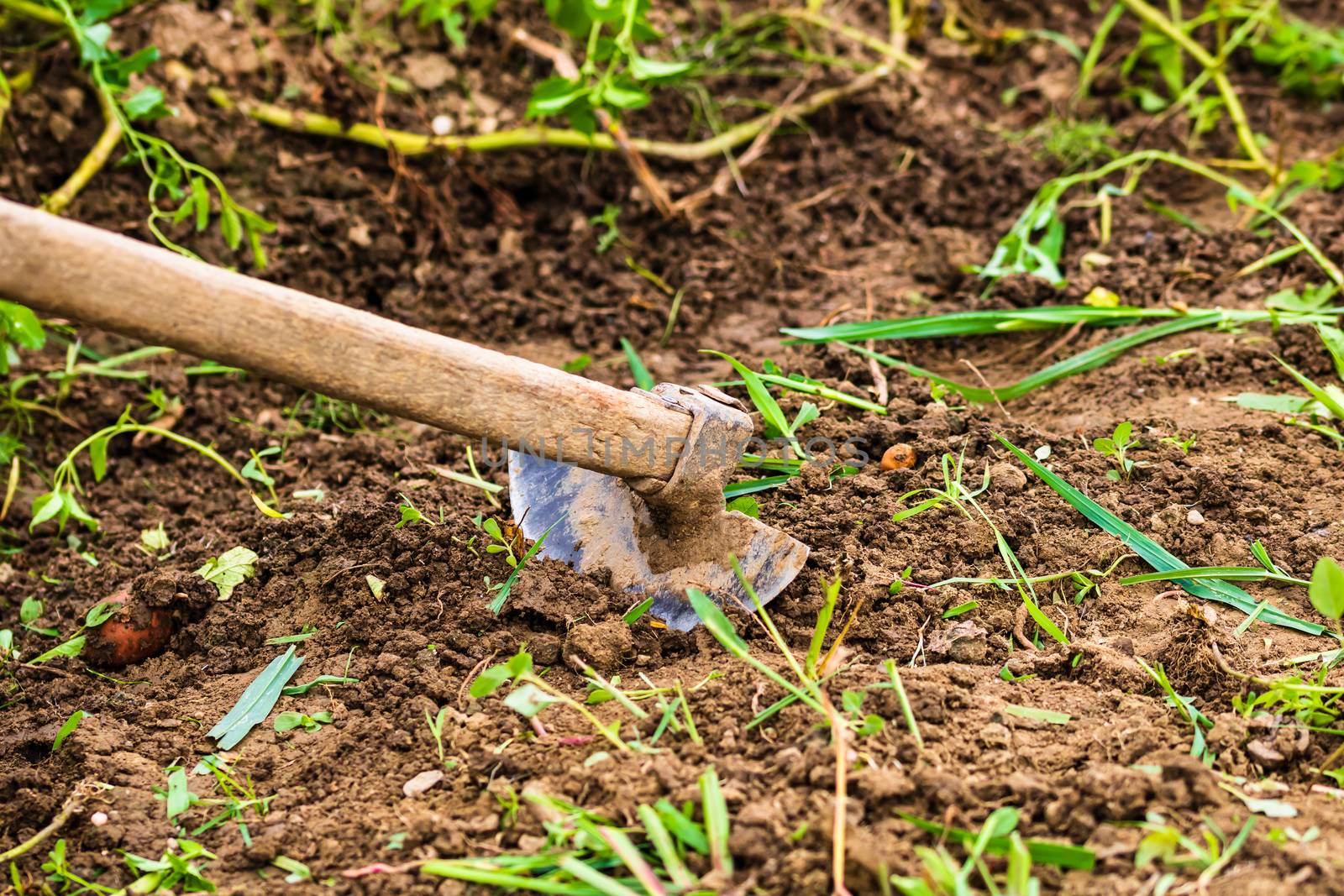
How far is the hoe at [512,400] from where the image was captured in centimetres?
147

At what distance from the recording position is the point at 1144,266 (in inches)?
120

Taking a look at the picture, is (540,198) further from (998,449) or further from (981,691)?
(981,691)

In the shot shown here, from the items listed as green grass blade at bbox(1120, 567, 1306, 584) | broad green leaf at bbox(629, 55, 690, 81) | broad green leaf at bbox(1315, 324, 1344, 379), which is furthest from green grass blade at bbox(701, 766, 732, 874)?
broad green leaf at bbox(629, 55, 690, 81)

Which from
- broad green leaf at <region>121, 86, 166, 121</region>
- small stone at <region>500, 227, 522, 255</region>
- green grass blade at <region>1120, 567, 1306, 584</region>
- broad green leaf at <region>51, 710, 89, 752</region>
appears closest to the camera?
broad green leaf at <region>51, 710, 89, 752</region>

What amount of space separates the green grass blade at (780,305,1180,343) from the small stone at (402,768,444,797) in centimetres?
146

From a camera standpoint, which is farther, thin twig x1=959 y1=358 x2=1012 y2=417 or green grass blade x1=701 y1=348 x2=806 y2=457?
thin twig x1=959 y1=358 x2=1012 y2=417

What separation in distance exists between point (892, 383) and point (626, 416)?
1.01 metres

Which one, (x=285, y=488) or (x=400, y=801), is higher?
(x=400, y=801)

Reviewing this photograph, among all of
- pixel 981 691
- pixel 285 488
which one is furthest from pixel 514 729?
pixel 285 488

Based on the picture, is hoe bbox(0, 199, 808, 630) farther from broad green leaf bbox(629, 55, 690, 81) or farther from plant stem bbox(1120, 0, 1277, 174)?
plant stem bbox(1120, 0, 1277, 174)

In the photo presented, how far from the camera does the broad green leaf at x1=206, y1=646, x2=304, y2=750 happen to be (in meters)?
1.90

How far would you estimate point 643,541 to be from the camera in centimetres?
219

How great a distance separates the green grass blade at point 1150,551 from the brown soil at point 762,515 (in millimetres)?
35

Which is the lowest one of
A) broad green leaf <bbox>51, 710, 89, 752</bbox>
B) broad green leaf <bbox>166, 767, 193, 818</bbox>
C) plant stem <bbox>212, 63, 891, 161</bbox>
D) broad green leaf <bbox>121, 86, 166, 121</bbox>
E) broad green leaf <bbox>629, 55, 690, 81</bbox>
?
broad green leaf <bbox>51, 710, 89, 752</bbox>
